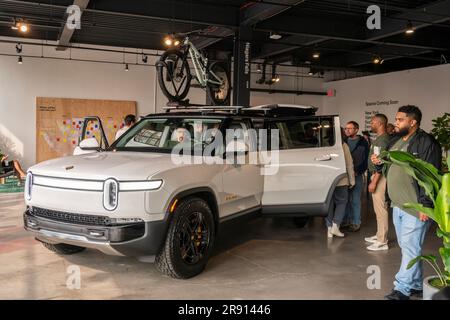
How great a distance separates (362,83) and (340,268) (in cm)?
1383

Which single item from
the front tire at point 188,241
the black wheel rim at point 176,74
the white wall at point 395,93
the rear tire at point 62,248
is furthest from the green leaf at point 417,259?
the white wall at point 395,93

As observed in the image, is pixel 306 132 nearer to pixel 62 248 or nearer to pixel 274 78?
pixel 62 248

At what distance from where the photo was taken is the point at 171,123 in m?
4.88

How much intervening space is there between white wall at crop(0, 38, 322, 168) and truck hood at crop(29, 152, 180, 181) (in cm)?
1061

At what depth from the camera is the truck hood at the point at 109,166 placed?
3.58 metres

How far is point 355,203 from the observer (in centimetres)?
653

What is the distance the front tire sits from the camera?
3.84m

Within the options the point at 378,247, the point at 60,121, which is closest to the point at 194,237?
the point at 378,247

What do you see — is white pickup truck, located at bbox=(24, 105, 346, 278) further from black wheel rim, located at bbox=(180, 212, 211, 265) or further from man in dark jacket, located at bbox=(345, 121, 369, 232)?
man in dark jacket, located at bbox=(345, 121, 369, 232)

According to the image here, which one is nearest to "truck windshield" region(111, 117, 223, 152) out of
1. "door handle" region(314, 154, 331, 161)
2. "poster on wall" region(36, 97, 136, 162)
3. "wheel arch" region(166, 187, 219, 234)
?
"wheel arch" region(166, 187, 219, 234)

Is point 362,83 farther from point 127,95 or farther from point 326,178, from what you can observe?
point 326,178

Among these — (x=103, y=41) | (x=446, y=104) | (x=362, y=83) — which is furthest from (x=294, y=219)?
(x=362, y=83)

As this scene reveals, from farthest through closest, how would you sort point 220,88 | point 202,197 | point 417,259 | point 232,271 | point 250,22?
1. point 250,22
2. point 220,88
3. point 232,271
4. point 202,197
5. point 417,259

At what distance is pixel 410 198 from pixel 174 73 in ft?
15.5
